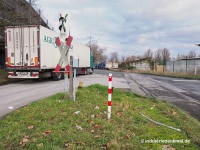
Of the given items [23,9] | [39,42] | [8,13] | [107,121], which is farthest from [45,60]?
[107,121]

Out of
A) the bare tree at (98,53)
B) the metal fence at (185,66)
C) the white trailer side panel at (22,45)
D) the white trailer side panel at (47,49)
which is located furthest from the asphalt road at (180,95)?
the bare tree at (98,53)

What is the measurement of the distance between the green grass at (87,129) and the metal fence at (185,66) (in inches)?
1056

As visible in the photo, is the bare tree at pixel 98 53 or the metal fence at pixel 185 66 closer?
the metal fence at pixel 185 66

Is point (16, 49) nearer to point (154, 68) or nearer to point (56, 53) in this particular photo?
point (56, 53)

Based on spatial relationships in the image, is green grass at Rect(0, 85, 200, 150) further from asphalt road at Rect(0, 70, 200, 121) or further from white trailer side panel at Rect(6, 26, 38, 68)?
white trailer side panel at Rect(6, 26, 38, 68)

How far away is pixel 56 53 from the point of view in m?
15.0

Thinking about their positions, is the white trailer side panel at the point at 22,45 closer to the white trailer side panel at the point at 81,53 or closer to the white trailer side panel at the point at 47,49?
the white trailer side panel at the point at 47,49

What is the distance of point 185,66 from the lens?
107 ft

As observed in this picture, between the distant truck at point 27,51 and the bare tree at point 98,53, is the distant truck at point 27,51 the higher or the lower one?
the lower one

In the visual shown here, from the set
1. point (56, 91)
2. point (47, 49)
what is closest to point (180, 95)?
point (56, 91)

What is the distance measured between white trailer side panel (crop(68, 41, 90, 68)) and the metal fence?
1654cm

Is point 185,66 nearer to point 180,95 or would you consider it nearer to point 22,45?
point 180,95

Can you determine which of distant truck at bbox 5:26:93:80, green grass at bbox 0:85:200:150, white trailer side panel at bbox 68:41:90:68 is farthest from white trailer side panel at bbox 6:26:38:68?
green grass at bbox 0:85:200:150

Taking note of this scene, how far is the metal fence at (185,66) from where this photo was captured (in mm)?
29461
